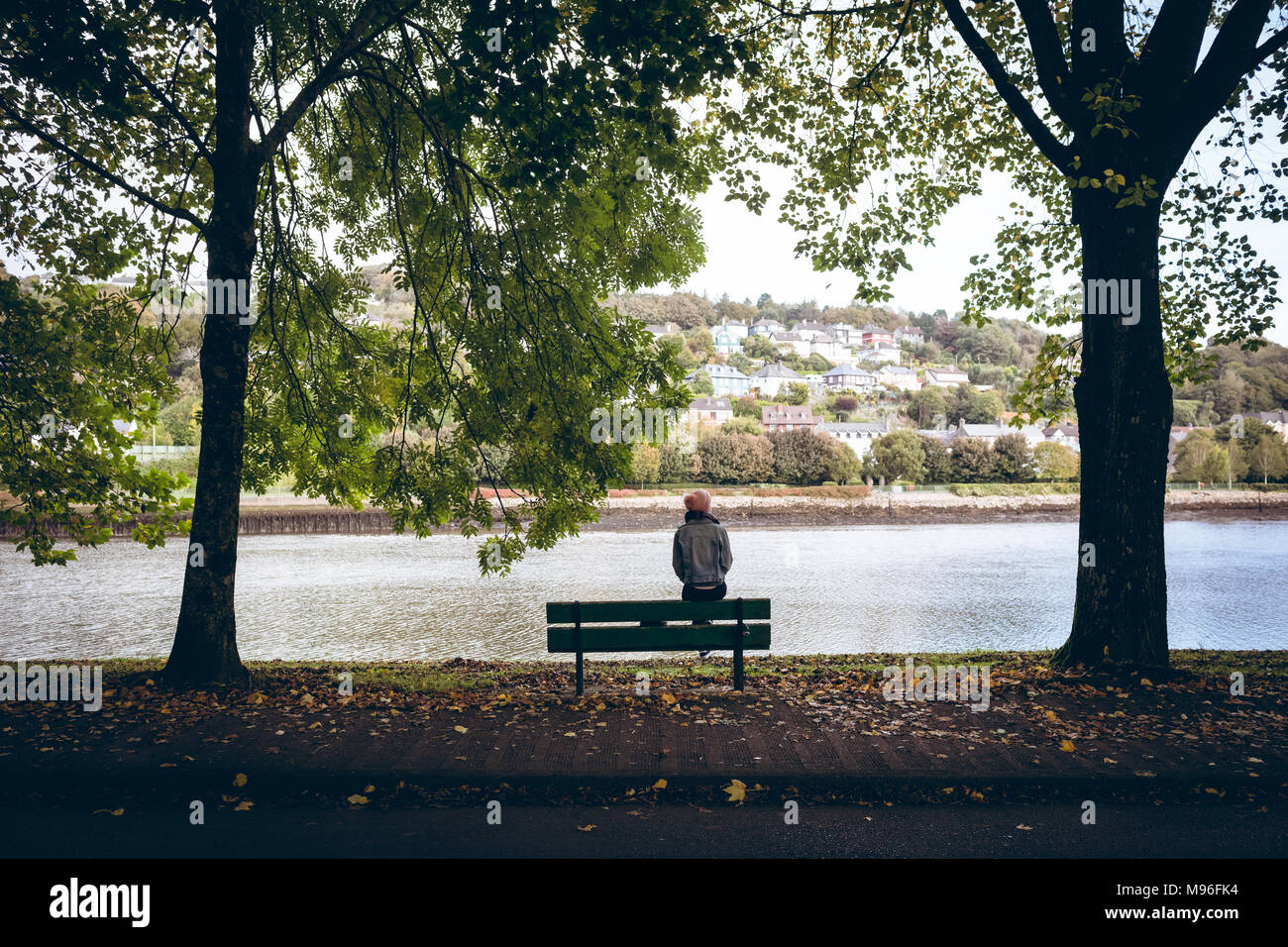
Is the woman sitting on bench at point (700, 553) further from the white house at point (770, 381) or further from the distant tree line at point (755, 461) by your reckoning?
the white house at point (770, 381)

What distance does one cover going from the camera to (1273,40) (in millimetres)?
7465

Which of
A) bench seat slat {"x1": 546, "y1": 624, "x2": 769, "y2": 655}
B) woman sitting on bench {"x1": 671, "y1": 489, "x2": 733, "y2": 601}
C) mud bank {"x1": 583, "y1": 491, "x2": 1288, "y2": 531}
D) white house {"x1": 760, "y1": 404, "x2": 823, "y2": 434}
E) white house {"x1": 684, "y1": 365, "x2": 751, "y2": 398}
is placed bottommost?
mud bank {"x1": 583, "y1": 491, "x2": 1288, "y2": 531}

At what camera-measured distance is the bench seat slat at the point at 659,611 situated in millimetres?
7469

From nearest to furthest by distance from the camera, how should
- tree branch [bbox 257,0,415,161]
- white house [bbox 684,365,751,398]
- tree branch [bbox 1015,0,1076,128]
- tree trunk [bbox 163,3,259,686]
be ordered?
tree trunk [bbox 163,3,259,686]
tree branch [bbox 257,0,415,161]
tree branch [bbox 1015,0,1076,128]
white house [bbox 684,365,751,398]

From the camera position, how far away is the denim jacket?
Answer: 8.60 m

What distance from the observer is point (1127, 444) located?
7.71 meters

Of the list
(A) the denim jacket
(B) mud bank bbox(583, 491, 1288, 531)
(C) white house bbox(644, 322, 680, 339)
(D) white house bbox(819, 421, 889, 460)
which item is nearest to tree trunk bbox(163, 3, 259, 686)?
(A) the denim jacket

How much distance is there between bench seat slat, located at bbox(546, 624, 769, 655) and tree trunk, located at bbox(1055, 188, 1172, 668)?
11.4ft

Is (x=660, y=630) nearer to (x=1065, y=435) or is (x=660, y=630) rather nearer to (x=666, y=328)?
(x=1065, y=435)

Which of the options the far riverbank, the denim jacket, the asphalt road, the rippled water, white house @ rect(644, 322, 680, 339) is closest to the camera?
the asphalt road

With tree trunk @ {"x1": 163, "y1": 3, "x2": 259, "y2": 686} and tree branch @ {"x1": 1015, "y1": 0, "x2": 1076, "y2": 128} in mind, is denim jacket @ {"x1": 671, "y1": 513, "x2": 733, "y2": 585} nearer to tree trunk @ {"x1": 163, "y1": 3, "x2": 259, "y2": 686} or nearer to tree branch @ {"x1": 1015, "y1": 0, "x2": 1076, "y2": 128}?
tree trunk @ {"x1": 163, "y1": 3, "x2": 259, "y2": 686}

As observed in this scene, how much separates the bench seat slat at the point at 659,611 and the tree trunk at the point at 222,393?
3.19 metres

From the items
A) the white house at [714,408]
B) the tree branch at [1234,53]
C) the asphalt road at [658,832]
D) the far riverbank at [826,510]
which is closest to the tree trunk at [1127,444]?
the tree branch at [1234,53]
